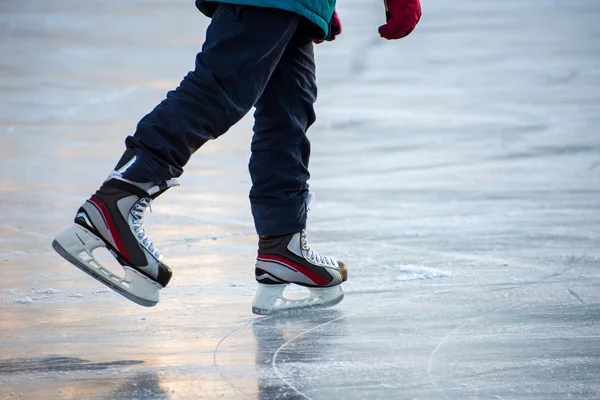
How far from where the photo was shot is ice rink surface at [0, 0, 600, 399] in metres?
2.21

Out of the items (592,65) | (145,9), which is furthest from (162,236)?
(145,9)

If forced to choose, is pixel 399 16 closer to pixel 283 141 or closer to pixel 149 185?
pixel 283 141

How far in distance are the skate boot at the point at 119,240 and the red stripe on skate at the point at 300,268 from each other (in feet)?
1.22

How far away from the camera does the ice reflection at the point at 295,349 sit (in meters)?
2.11

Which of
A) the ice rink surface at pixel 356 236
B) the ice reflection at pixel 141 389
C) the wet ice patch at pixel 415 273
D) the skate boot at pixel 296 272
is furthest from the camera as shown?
the wet ice patch at pixel 415 273

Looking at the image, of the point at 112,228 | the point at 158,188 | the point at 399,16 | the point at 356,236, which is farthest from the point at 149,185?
the point at 356,236

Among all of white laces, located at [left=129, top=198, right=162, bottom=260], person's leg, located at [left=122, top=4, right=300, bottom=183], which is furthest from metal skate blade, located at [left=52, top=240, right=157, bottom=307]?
person's leg, located at [left=122, top=4, right=300, bottom=183]

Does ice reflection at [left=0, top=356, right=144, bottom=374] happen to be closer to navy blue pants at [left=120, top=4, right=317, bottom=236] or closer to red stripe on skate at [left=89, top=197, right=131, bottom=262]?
red stripe on skate at [left=89, top=197, right=131, bottom=262]

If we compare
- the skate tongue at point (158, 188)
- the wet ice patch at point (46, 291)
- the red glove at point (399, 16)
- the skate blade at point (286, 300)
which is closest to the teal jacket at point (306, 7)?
the red glove at point (399, 16)

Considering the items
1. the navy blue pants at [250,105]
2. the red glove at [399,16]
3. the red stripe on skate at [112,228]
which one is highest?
the red glove at [399,16]

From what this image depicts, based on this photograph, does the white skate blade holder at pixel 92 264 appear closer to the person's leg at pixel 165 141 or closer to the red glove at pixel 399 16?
the person's leg at pixel 165 141

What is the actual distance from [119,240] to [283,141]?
562 millimetres

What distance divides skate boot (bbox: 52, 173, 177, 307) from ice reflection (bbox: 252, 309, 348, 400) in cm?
29

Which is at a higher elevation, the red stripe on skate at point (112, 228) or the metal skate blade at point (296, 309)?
the red stripe on skate at point (112, 228)
